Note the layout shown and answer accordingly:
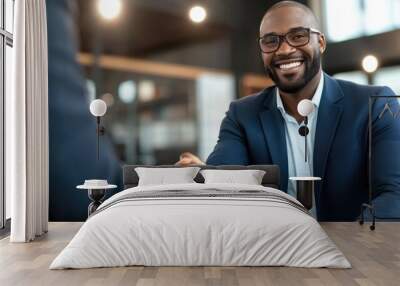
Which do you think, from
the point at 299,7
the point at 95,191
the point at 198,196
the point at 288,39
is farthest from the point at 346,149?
the point at 95,191

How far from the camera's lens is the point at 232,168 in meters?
5.82

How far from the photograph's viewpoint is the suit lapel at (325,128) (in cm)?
572

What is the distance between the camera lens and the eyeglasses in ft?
18.8

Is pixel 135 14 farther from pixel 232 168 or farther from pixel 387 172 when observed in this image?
Result: pixel 387 172

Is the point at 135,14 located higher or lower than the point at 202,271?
higher

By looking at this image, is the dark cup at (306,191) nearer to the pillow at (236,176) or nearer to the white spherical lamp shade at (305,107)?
the pillow at (236,176)

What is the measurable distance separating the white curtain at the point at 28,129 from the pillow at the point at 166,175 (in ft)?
3.44

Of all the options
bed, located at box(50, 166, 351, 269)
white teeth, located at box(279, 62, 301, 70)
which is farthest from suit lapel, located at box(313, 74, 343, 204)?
bed, located at box(50, 166, 351, 269)

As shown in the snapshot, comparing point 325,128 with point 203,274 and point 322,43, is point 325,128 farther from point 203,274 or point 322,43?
point 203,274

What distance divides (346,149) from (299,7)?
1.68 metres

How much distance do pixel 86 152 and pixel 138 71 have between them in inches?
44.3

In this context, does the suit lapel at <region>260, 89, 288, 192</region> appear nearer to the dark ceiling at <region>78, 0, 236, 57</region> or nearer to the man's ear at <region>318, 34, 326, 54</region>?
the man's ear at <region>318, 34, 326, 54</region>

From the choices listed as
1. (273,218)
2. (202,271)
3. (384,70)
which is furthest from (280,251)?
(384,70)

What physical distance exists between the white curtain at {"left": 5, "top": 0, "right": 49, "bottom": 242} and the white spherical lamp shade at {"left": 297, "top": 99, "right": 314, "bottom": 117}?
8.82 ft
